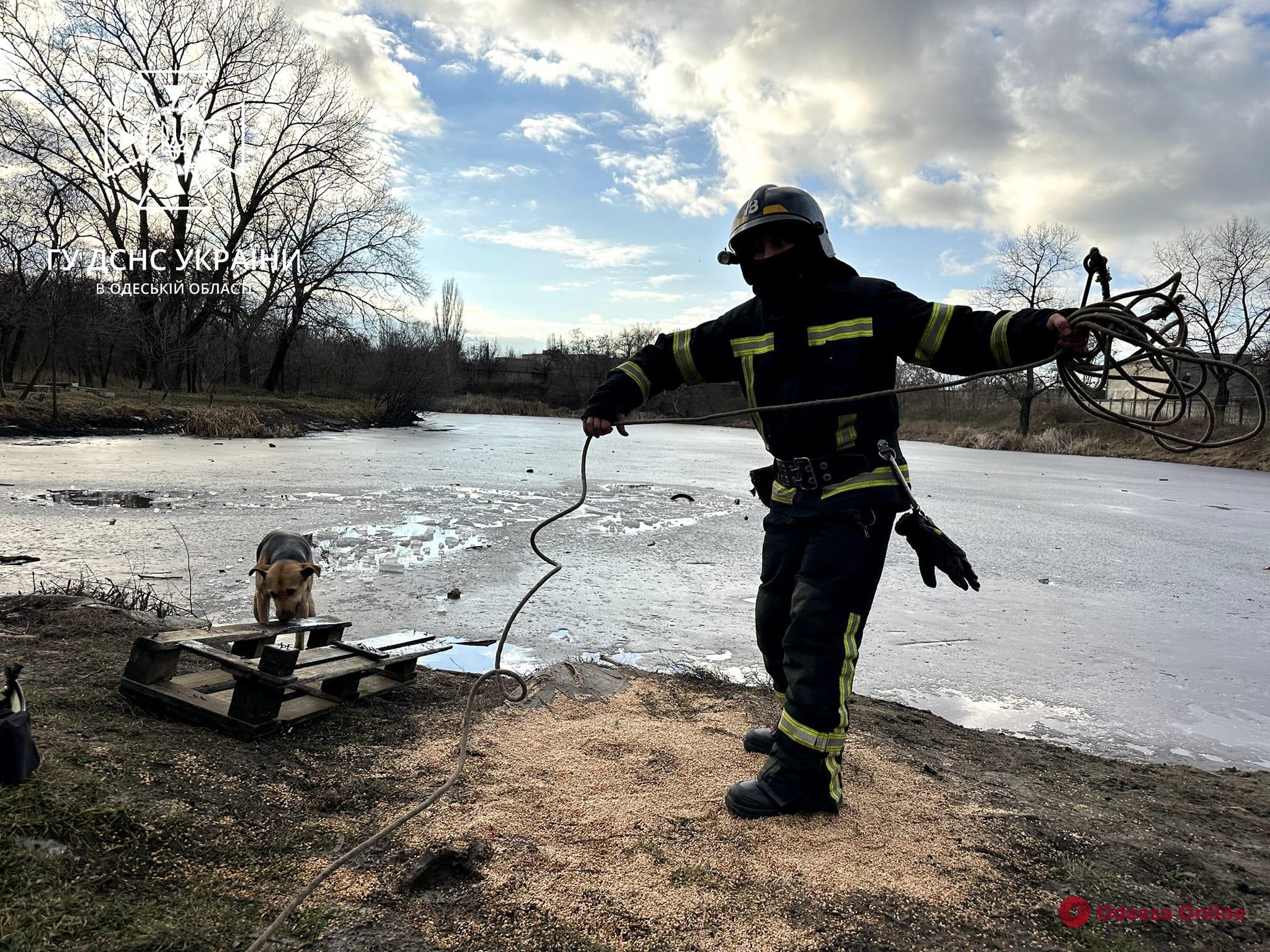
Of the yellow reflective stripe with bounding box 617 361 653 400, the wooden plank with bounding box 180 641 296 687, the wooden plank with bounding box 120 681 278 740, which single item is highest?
the yellow reflective stripe with bounding box 617 361 653 400

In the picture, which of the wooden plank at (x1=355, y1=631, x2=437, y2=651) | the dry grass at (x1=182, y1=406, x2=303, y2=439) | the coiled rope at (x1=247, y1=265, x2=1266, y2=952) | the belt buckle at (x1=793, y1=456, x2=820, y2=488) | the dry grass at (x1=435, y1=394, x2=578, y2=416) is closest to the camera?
the coiled rope at (x1=247, y1=265, x2=1266, y2=952)

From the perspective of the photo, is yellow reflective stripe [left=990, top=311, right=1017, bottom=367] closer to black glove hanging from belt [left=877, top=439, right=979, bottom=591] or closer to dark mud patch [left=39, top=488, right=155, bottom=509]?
black glove hanging from belt [left=877, top=439, right=979, bottom=591]

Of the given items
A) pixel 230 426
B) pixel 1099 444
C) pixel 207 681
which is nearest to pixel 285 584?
pixel 207 681

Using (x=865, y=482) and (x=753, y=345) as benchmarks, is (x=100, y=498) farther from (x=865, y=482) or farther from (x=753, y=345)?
(x=865, y=482)

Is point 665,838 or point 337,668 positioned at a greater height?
point 337,668

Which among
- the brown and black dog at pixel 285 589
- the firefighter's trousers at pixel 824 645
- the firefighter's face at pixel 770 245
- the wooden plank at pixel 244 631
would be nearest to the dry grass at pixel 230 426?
the brown and black dog at pixel 285 589

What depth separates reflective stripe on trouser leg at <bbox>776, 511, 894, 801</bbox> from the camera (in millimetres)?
2350

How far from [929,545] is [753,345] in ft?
3.07

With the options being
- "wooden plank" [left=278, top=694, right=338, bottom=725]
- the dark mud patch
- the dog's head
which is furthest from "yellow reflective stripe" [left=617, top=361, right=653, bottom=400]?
the dark mud patch

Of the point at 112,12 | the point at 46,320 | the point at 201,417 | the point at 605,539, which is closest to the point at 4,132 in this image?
the point at 112,12

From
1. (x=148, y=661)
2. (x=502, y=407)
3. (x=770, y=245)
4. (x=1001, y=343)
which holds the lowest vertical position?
(x=148, y=661)

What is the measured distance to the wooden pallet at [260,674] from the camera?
2572 millimetres

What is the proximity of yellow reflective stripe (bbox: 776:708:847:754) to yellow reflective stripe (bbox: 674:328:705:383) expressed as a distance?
1317mm

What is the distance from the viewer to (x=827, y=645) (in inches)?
92.7
